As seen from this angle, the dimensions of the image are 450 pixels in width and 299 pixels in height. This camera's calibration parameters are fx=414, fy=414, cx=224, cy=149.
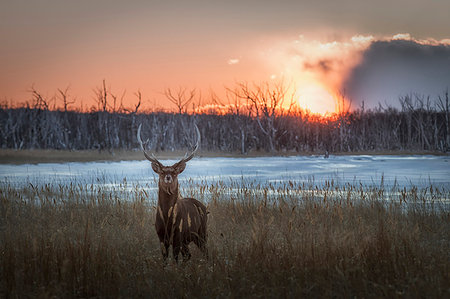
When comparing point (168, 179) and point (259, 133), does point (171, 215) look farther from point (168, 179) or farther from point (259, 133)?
point (259, 133)

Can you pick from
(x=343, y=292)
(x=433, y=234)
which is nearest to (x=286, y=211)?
(x=433, y=234)

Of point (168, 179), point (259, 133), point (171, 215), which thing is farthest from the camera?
point (259, 133)

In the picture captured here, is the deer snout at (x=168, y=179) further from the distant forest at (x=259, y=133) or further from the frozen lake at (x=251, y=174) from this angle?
the distant forest at (x=259, y=133)

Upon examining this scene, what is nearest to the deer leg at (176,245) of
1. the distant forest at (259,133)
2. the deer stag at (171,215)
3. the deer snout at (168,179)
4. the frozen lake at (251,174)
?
the deer stag at (171,215)

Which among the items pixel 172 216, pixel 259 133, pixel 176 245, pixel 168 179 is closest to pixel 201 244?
pixel 176 245

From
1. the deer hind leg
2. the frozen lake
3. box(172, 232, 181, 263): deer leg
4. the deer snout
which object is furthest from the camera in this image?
the frozen lake

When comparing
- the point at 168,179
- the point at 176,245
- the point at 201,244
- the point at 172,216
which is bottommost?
the point at 201,244

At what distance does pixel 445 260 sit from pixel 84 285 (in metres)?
4.25

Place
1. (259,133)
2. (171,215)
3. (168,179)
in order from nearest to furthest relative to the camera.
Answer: (168,179), (171,215), (259,133)

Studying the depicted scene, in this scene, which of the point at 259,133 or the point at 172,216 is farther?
the point at 259,133

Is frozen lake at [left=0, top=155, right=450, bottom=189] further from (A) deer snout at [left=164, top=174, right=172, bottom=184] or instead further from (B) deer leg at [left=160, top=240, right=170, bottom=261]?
(A) deer snout at [left=164, top=174, right=172, bottom=184]

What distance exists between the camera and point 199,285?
4469 mm

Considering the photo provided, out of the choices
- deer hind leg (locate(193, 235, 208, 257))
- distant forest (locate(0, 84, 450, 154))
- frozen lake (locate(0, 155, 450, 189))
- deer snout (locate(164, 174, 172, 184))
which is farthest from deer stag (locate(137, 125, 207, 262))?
distant forest (locate(0, 84, 450, 154))

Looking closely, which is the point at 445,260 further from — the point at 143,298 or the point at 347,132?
the point at 347,132
